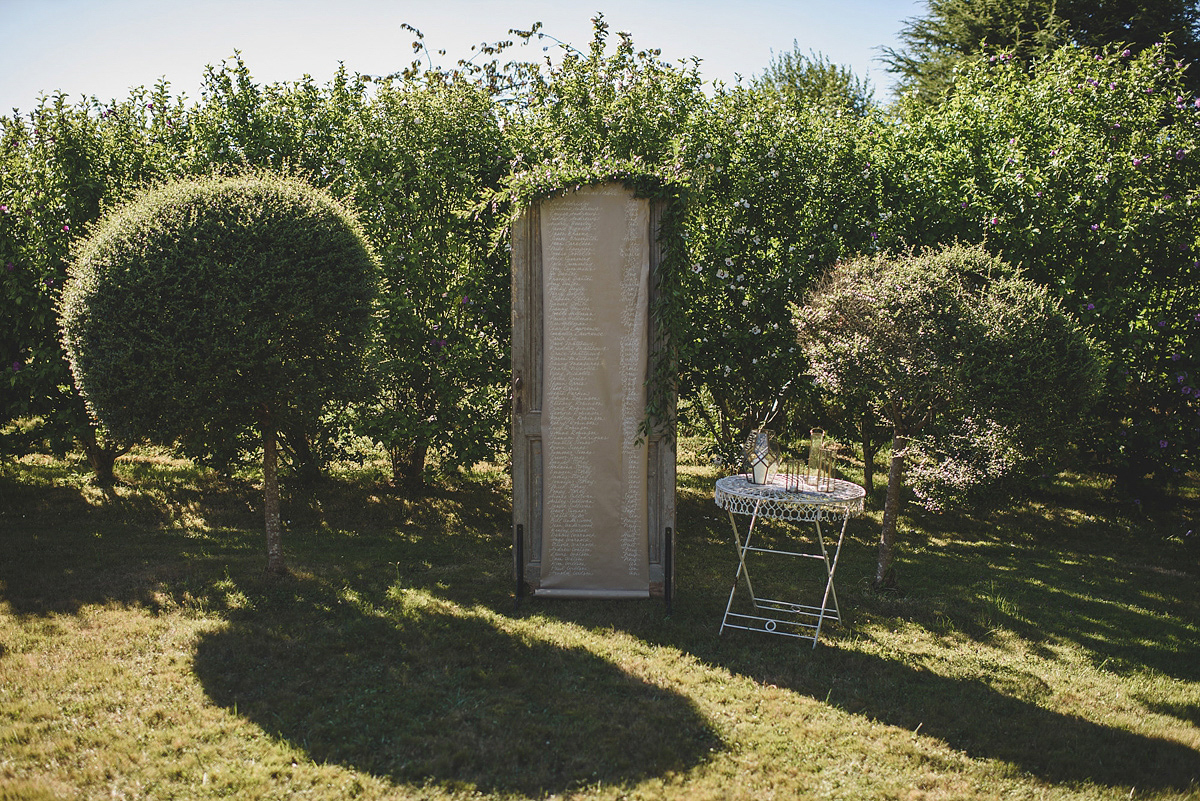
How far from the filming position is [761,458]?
5.15 meters

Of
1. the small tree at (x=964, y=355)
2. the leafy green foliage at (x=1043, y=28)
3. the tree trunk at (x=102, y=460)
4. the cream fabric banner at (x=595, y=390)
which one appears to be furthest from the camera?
the leafy green foliage at (x=1043, y=28)

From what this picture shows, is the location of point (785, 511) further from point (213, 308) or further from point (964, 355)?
point (213, 308)

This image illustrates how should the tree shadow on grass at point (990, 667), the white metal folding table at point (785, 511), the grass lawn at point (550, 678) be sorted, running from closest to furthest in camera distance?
the grass lawn at point (550, 678) < the tree shadow on grass at point (990, 667) < the white metal folding table at point (785, 511)

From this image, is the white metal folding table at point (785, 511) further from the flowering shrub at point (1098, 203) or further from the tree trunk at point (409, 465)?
the tree trunk at point (409, 465)

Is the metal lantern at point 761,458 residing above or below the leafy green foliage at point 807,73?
below

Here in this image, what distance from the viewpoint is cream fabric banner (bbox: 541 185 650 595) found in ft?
18.0

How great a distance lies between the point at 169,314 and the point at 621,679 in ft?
11.9

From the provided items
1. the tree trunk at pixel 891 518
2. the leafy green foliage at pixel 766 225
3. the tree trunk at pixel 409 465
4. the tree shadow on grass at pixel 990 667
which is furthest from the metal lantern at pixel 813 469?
the tree trunk at pixel 409 465

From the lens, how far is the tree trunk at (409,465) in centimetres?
885

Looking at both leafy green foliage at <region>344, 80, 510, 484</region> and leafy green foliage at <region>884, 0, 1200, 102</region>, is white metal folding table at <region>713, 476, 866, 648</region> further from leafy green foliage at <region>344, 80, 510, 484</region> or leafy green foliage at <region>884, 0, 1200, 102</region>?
leafy green foliage at <region>884, 0, 1200, 102</region>

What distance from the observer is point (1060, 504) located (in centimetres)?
923

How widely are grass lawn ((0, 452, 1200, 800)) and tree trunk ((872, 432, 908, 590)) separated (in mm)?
311

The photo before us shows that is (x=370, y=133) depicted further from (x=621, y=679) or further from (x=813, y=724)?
(x=813, y=724)

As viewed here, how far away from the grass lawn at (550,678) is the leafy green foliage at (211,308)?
1477 mm
